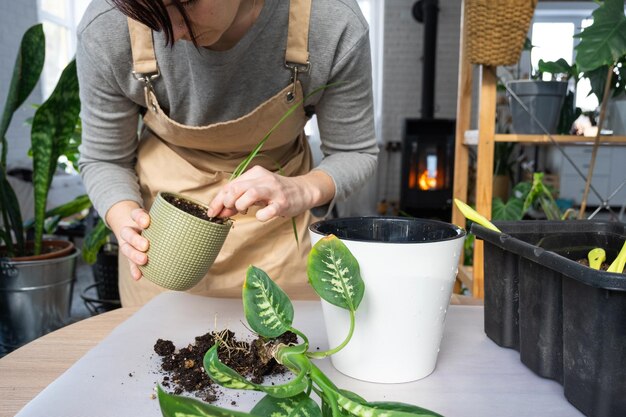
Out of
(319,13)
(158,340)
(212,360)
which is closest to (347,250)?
(212,360)

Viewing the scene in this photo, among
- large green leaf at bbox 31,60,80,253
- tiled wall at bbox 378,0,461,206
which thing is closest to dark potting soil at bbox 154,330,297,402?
large green leaf at bbox 31,60,80,253

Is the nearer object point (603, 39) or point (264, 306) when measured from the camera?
point (264, 306)

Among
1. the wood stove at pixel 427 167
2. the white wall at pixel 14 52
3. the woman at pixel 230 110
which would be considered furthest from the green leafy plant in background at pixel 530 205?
the white wall at pixel 14 52

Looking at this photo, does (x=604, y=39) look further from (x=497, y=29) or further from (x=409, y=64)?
(x=409, y=64)

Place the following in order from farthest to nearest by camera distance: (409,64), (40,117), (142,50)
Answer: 1. (409,64)
2. (40,117)
3. (142,50)

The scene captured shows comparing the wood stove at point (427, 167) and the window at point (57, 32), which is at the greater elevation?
the window at point (57, 32)

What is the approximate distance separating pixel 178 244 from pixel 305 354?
0.24 m

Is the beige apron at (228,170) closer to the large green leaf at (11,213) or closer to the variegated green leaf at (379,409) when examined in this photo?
the variegated green leaf at (379,409)

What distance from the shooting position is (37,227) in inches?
64.6

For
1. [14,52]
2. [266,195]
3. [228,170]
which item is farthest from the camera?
[14,52]

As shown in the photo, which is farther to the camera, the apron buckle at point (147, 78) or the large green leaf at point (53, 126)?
the large green leaf at point (53, 126)

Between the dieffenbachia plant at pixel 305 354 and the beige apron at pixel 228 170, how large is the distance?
1.60ft

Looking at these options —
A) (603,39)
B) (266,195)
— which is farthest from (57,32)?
(266,195)

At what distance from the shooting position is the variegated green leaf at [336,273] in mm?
385
